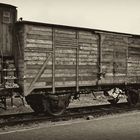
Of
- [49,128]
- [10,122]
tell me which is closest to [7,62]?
[10,122]

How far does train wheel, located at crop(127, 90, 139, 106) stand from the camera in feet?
55.9

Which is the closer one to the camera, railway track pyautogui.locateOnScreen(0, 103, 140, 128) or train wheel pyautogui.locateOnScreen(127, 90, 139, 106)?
railway track pyautogui.locateOnScreen(0, 103, 140, 128)

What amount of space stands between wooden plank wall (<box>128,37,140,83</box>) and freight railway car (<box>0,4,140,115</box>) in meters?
0.26

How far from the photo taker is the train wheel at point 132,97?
671 inches

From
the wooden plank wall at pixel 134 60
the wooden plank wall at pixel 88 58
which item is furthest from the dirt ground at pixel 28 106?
the wooden plank wall at pixel 134 60

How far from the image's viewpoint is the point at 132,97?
17.3 m

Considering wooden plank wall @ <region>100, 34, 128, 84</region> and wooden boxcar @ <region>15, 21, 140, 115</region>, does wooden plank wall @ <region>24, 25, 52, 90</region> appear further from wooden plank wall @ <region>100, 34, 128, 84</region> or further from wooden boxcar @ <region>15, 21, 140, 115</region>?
wooden plank wall @ <region>100, 34, 128, 84</region>

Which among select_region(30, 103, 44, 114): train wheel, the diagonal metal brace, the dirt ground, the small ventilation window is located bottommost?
the dirt ground

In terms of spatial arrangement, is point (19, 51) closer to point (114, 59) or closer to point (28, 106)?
point (114, 59)

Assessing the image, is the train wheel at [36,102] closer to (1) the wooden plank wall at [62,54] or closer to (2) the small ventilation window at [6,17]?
(1) the wooden plank wall at [62,54]

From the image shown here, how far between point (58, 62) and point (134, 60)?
514 cm

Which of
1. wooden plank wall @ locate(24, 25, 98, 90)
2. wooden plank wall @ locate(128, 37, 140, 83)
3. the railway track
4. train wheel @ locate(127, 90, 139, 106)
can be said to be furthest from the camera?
Answer: train wheel @ locate(127, 90, 139, 106)

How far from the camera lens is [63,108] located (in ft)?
45.9

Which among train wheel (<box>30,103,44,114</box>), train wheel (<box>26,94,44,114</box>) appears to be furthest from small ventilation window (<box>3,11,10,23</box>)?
train wheel (<box>30,103,44,114</box>)
